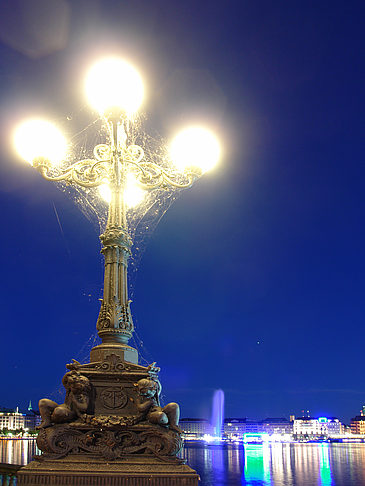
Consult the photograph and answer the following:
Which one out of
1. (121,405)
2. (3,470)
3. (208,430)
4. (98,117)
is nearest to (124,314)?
(121,405)

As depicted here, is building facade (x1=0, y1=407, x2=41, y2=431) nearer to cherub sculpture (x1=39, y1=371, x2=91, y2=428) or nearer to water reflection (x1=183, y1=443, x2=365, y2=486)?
water reflection (x1=183, y1=443, x2=365, y2=486)

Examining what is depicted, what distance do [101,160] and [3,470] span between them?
5898 mm

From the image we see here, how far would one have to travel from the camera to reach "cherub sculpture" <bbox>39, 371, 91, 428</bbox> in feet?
21.9

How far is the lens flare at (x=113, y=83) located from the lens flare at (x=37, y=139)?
127cm

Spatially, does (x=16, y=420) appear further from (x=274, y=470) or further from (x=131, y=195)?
(x=131, y=195)

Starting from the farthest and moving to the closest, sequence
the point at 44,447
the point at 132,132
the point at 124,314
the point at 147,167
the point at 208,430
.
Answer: the point at 208,430 → the point at 132,132 → the point at 147,167 → the point at 124,314 → the point at 44,447

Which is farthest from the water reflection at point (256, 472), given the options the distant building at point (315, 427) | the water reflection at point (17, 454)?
the distant building at point (315, 427)

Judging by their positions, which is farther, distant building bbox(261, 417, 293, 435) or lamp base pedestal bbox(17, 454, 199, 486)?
distant building bbox(261, 417, 293, 435)

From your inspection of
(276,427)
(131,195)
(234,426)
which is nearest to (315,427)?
(276,427)

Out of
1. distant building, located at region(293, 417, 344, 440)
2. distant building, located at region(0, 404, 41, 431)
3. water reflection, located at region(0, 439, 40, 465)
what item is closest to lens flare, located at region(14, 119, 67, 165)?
water reflection, located at region(0, 439, 40, 465)

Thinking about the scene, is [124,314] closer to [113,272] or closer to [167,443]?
[113,272]

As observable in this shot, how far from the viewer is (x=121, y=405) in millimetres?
7121

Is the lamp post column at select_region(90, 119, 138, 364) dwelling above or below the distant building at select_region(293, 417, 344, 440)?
above

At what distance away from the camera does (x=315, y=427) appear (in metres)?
179
